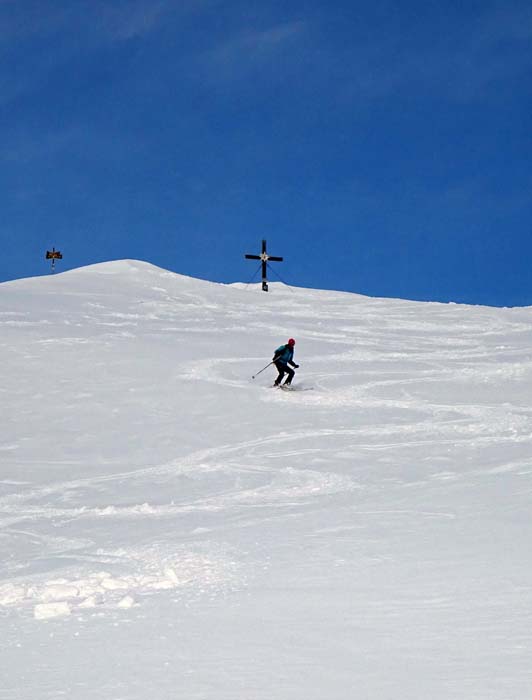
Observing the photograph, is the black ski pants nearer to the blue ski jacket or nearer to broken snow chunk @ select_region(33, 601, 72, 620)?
the blue ski jacket

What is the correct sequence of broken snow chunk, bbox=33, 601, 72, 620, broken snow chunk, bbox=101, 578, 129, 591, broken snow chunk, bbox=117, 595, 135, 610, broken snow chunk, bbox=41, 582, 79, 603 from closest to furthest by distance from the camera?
broken snow chunk, bbox=33, 601, 72, 620 < broken snow chunk, bbox=117, 595, 135, 610 < broken snow chunk, bbox=41, 582, 79, 603 < broken snow chunk, bbox=101, 578, 129, 591

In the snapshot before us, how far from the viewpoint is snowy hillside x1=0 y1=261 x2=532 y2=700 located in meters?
5.57

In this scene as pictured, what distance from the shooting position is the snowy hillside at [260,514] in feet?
18.3

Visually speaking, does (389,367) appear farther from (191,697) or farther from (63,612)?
(191,697)

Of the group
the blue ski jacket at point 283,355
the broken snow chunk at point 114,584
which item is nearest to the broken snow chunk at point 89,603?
the broken snow chunk at point 114,584

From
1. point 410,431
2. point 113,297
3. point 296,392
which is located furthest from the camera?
point 113,297

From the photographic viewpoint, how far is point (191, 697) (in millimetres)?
4977

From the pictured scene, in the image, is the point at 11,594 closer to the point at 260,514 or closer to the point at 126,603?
the point at 126,603

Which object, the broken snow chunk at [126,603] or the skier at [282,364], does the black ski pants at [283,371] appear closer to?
the skier at [282,364]

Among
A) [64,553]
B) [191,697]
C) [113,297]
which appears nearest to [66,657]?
[191,697]

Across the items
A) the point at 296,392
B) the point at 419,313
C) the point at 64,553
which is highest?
the point at 419,313

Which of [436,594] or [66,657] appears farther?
[436,594]

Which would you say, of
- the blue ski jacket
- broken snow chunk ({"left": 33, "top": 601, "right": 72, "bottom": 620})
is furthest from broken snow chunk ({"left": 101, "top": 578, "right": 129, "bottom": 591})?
the blue ski jacket

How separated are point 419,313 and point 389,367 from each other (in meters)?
14.7
